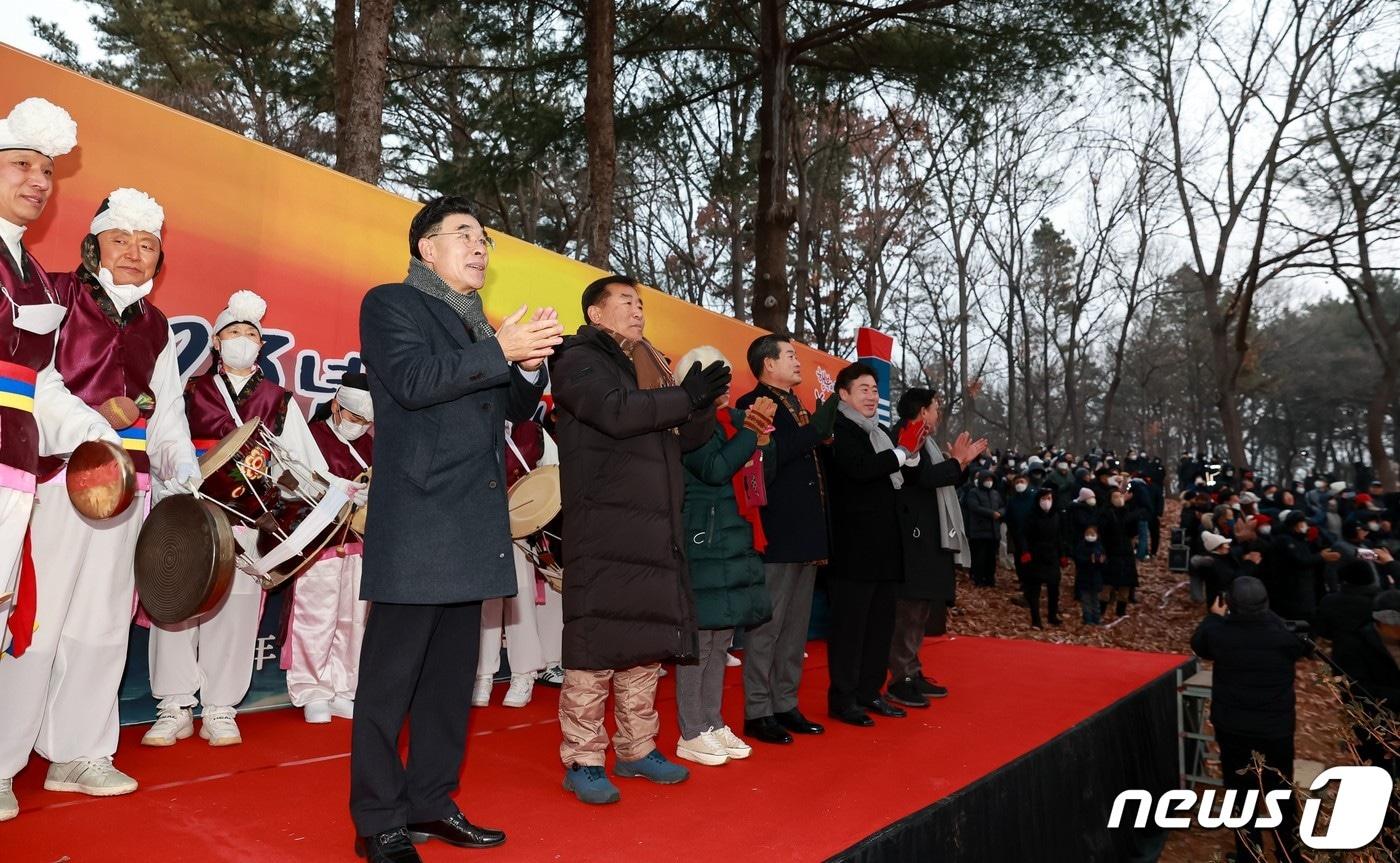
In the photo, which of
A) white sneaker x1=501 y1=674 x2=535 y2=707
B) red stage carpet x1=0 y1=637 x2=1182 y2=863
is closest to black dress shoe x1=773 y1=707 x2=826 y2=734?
red stage carpet x1=0 y1=637 x2=1182 y2=863

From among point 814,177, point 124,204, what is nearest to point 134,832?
point 124,204

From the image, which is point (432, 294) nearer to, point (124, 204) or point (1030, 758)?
point (124, 204)

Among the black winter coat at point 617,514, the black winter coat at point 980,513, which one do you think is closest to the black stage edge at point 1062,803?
the black winter coat at point 617,514

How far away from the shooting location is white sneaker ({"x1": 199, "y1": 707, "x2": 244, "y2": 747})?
3340mm

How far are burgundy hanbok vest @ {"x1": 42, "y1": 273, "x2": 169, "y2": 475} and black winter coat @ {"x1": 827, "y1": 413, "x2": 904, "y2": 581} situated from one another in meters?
2.82

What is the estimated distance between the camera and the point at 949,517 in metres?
5.05

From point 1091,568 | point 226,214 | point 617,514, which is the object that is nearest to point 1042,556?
point 1091,568

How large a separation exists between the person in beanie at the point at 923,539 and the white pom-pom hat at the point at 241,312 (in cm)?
302

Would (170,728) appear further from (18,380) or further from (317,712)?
(18,380)

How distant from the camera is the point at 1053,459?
1925 cm

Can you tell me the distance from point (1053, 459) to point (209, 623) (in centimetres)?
1817

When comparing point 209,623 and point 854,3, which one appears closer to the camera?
point 209,623

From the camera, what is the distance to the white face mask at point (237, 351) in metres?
3.58

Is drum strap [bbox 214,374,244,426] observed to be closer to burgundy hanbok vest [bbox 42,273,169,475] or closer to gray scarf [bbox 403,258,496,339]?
burgundy hanbok vest [bbox 42,273,169,475]
